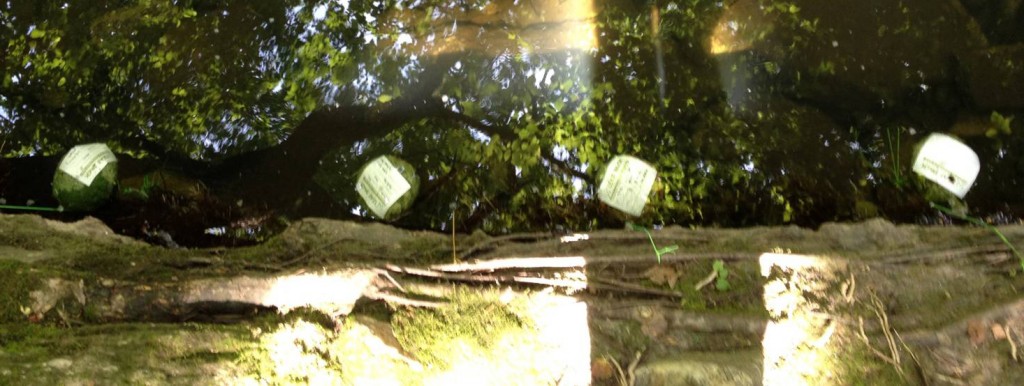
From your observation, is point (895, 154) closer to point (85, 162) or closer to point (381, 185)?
point (381, 185)

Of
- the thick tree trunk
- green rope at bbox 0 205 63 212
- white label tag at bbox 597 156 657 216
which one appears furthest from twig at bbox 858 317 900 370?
green rope at bbox 0 205 63 212

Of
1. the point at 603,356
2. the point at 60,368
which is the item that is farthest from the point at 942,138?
the point at 60,368

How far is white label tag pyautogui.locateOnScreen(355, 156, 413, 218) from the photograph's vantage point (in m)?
2.87

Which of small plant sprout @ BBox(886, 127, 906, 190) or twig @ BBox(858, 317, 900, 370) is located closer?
twig @ BBox(858, 317, 900, 370)

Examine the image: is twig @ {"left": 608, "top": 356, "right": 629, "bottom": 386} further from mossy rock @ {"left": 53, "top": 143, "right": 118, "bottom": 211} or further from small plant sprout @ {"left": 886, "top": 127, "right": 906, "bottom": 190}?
mossy rock @ {"left": 53, "top": 143, "right": 118, "bottom": 211}

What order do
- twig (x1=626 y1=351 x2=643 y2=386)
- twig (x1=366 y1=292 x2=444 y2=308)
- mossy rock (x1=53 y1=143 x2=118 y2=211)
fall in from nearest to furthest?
1. twig (x1=626 y1=351 x2=643 y2=386)
2. twig (x1=366 y1=292 x2=444 y2=308)
3. mossy rock (x1=53 y1=143 x2=118 y2=211)

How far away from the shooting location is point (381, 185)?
2.89 m

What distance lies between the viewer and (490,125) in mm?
3072

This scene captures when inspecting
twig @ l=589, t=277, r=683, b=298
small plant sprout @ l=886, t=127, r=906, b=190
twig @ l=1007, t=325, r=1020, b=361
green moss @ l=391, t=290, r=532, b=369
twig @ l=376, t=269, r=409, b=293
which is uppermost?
twig @ l=376, t=269, r=409, b=293

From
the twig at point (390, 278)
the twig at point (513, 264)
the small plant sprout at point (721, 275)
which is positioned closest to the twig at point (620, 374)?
the twig at point (513, 264)

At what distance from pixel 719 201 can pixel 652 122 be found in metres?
0.48

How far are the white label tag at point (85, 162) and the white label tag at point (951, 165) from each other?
3.69 meters

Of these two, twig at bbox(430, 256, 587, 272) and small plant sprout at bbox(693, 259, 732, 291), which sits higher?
twig at bbox(430, 256, 587, 272)

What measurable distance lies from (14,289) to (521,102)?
210 cm
